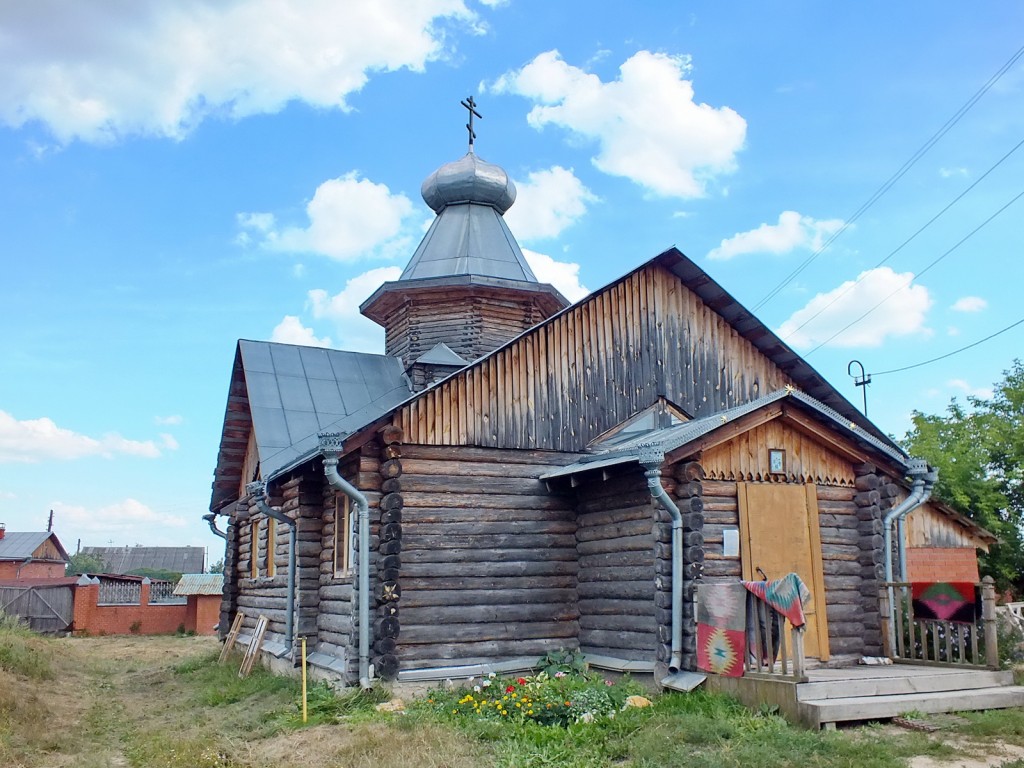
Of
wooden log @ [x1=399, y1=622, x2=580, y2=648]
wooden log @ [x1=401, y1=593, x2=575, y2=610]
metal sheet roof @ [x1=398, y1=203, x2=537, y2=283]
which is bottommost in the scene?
wooden log @ [x1=399, y1=622, x2=580, y2=648]

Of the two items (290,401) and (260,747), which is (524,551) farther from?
(290,401)

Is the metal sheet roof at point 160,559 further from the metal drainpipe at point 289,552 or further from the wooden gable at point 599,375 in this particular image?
the wooden gable at point 599,375

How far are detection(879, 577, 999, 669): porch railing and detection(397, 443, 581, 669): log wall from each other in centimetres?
403

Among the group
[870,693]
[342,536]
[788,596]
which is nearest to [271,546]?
[342,536]

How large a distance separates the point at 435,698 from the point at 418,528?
2.17 m

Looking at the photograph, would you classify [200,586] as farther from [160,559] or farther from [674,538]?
[160,559]

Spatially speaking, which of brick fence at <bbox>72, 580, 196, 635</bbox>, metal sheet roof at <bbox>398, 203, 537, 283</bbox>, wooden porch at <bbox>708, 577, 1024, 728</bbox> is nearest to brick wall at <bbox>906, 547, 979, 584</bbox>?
wooden porch at <bbox>708, 577, 1024, 728</bbox>

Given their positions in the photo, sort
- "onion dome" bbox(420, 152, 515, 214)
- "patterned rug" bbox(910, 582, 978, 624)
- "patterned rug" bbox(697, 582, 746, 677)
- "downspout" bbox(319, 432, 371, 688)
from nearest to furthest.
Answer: "patterned rug" bbox(697, 582, 746, 677), "patterned rug" bbox(910, 582, 978, 624), "downspout" bbox(319, 432, 371, 688), "onion dome" bbox(420, 152, 515, 214)

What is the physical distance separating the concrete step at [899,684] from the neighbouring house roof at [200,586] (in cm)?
2581

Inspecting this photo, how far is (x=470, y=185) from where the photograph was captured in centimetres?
2017

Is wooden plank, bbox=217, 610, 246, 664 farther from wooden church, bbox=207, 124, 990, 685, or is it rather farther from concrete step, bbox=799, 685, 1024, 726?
concrete step, bbox=799, 685, 1024, 726

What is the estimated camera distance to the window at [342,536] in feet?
43.8

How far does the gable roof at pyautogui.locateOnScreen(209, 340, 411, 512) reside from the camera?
15266 mm

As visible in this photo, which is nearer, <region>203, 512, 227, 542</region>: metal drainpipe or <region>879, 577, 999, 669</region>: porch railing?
<region>879, 577, 999, 669</region>: porch railing
